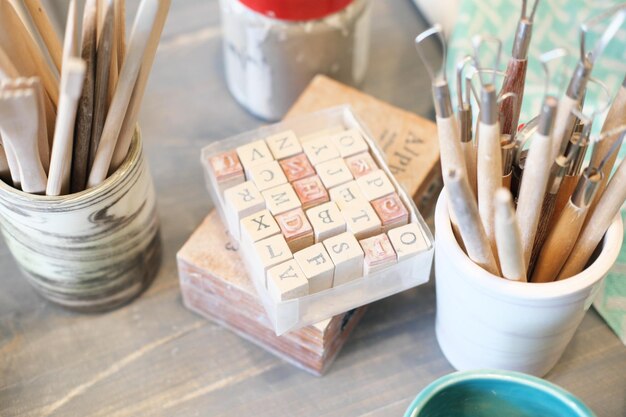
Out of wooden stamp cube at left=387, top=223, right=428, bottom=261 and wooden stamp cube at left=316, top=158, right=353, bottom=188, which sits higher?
wooden stamp cube at left=316, top=158, right=353, bottom=188

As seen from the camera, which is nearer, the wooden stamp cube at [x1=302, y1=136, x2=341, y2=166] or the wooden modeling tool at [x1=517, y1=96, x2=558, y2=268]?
the wooden modeling tool at [x1=517, y1=96, x2=558, y2=268]

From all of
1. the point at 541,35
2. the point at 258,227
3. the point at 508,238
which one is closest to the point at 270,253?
the point at 258,227

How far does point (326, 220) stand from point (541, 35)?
0.69 feet

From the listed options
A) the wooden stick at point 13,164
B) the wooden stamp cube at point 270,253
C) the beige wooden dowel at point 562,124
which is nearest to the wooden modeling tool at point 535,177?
the beige wooden dowel at point 562,124

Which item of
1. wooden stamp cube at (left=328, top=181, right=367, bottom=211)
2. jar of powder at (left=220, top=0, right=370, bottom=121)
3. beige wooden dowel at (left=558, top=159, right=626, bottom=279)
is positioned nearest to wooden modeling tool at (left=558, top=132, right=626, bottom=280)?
beige wooden dowel at (left=558, top=159, right=626, bottom=279)

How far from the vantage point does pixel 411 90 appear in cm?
53

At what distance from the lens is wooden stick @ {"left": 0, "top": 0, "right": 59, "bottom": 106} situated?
0.32 m

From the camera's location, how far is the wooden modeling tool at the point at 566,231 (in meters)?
0.31

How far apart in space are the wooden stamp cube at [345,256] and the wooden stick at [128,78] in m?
0.11

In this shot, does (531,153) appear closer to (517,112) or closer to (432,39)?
(517,112)

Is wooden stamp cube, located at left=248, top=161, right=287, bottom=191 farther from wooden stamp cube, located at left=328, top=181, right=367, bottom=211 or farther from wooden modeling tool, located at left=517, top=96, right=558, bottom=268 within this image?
wooden modeling tool, located at left=517, top=96, right=558, bottom=268

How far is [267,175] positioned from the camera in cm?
39

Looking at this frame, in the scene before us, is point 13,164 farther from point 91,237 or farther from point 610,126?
point 610,126

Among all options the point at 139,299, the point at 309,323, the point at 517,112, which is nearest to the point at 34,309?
the point at 139,299
